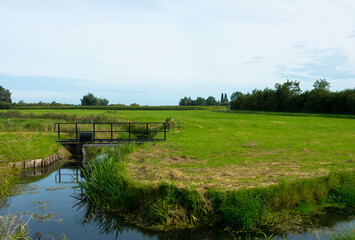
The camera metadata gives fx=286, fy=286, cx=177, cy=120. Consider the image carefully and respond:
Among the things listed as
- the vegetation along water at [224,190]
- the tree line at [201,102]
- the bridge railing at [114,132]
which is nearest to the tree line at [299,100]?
the bridge railing at [114,132]

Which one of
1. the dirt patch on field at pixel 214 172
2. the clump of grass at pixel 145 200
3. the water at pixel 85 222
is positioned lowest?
the water at pixel 85 222

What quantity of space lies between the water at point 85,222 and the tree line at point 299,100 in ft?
177

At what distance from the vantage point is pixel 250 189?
10750 millimetres

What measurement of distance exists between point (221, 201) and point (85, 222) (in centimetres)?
539

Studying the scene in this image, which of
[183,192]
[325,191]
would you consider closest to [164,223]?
[183,192]

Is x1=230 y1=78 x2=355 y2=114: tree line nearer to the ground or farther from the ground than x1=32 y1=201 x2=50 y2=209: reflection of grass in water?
farther from the ground

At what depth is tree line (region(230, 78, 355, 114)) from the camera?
5909 centimetres

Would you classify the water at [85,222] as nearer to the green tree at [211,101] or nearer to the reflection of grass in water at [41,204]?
the reflection of grass in water at [41,204]

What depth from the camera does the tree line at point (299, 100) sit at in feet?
194

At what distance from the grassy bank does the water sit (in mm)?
410

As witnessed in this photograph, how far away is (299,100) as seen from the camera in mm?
72500

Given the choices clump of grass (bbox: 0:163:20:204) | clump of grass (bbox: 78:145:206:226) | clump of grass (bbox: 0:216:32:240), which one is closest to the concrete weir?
clump of grass (bbox: 0:163:20:204)

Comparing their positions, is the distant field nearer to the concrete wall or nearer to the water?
the water

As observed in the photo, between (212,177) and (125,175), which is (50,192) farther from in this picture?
(212,177)
